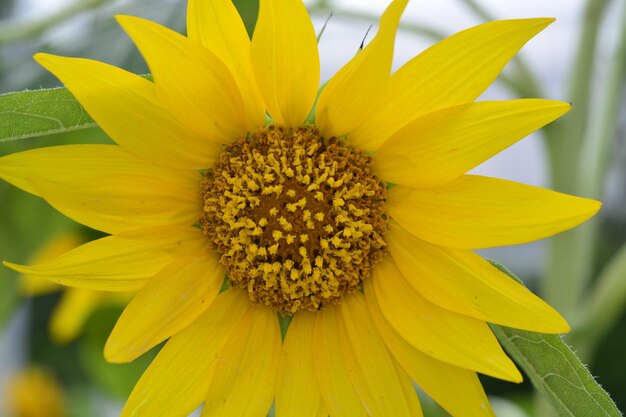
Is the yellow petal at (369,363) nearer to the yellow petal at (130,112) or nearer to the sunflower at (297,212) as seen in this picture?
the sunflower at (297,212)

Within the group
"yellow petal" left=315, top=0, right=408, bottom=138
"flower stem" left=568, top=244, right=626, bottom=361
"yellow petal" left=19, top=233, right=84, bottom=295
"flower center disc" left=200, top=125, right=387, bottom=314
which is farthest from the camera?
"yellow petal" left=19, top=233, right=84, bottom=295

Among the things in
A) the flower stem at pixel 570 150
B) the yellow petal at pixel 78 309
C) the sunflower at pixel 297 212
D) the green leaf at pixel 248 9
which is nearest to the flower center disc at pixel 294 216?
the sunflower at pixel 297 212

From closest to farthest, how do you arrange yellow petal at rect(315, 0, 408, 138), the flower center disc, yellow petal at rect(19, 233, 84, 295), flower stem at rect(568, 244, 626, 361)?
yellow petal at rect(315, 0, 408, 138) < the flower center disc < flower stem at rect(568, 244, 626, 361) < yellow petal at rect(19, 233, 84, 295)

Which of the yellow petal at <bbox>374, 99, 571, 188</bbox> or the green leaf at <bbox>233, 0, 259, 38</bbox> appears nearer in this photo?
the yellow petal at <bbox>374, 99, 571, 188</bbox>

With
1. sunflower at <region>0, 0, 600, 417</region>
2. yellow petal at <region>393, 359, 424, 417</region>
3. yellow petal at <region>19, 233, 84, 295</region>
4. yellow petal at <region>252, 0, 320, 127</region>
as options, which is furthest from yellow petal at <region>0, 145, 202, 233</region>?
yellow petal at <region>19, 233, 84, 295</region>

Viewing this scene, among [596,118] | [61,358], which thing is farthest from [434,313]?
[61,358]

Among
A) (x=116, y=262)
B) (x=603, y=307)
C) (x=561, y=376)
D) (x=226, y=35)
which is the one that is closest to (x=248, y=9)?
(x=226, y=35)

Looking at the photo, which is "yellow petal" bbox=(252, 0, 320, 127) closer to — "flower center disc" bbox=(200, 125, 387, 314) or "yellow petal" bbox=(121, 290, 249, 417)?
"flower center disc" bbox=(200, 125, 387, 314)
